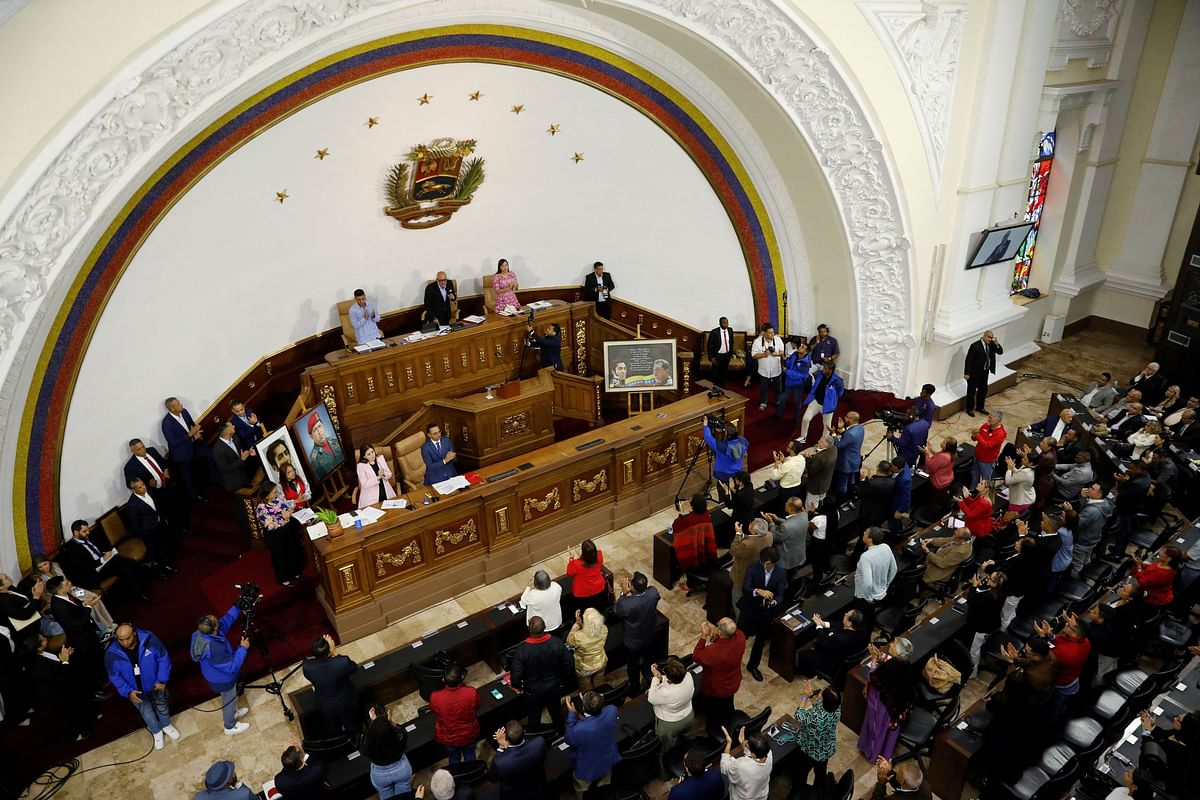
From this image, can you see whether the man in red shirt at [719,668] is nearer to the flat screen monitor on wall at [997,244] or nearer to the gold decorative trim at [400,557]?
the gold decorative trim at [400,557]

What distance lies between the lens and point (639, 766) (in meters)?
6.29

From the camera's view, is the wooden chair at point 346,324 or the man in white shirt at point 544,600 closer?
the man in white shirt at point 544,600

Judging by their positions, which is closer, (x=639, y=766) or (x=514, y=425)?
(x=639, y=766)

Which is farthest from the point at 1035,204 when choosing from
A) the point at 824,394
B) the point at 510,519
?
the point at 510,519

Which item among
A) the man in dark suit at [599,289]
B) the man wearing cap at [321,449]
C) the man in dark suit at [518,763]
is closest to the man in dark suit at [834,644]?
the man in dark suit at [518,763]

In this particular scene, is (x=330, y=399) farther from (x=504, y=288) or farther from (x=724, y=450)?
(x=724, y=450)

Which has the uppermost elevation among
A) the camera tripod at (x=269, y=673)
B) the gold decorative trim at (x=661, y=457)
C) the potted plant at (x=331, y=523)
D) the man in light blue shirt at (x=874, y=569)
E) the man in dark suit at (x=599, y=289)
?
the man in dark suit at (x=599, y=289)

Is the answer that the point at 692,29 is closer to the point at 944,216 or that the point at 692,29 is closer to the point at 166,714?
the point at 944,216

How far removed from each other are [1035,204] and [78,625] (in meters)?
14.4

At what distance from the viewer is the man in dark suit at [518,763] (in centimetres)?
528

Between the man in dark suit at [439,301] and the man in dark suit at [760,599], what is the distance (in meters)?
6.77

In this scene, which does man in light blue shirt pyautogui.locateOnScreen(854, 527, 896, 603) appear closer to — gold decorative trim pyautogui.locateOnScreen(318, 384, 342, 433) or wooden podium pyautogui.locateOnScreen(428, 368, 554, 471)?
wooden podium pyautogui.locateOnScreen(428, 368, 554, 471)

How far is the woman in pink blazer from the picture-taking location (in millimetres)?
8844

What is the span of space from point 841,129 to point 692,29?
2.47 meters
